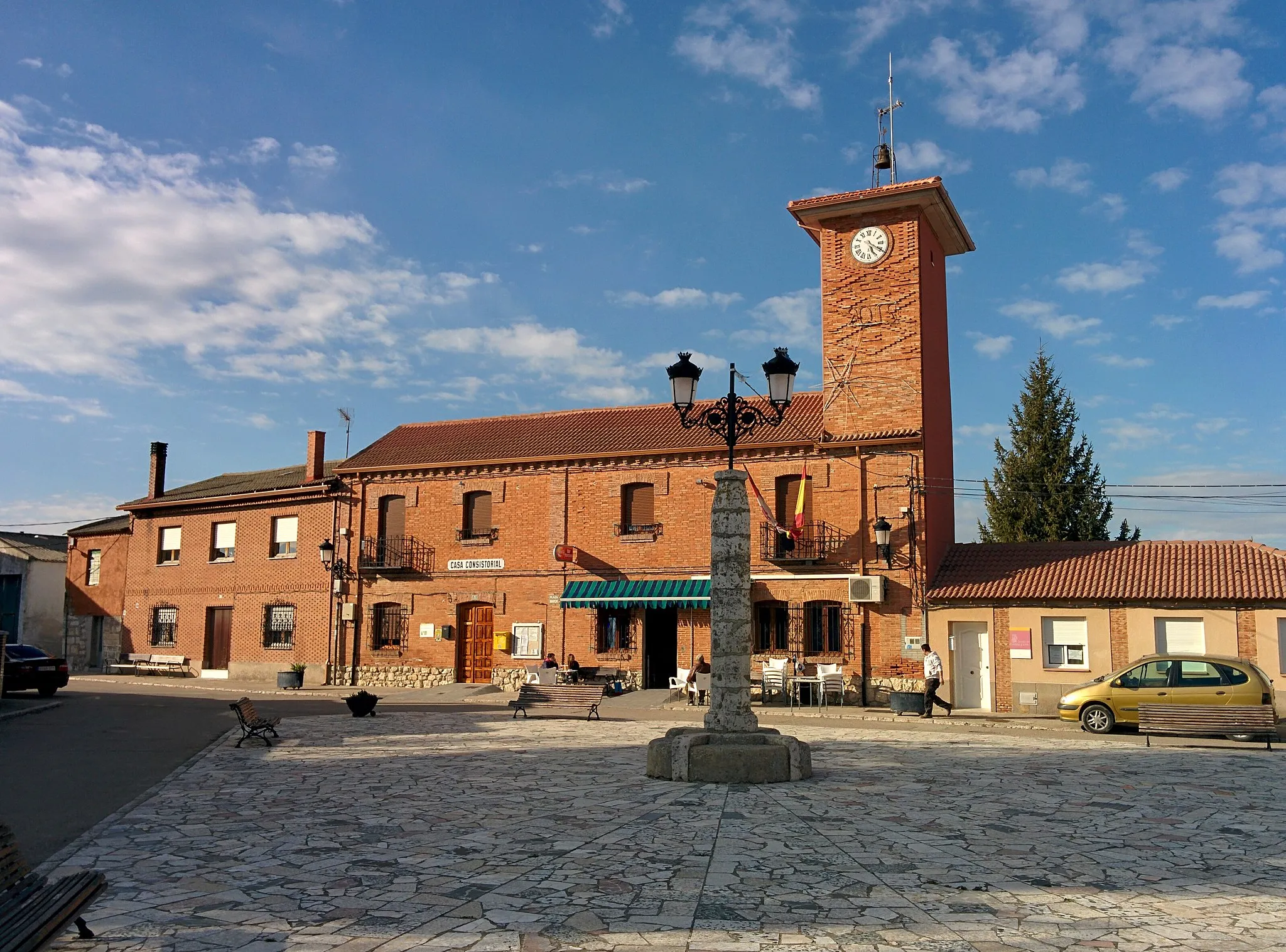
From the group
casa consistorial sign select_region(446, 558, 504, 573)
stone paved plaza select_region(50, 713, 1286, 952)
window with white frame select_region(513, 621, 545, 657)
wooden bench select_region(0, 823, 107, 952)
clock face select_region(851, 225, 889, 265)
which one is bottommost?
stone paved plaza select_region(50, 713, 1286, 952)

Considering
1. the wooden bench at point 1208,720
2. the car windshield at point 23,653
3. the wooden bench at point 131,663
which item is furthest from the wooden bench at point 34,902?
the wooden bench at point 131,663

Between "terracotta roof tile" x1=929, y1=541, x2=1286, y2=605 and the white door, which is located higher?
"terracotta roof tile" x1=929, y1=541, x2=1286, y2=605

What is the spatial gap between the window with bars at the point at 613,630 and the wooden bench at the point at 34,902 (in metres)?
20.9

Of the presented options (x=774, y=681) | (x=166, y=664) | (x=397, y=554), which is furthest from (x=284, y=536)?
(x=774, y=681)

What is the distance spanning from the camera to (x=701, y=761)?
12055 millimetres

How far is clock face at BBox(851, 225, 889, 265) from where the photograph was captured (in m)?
25.6

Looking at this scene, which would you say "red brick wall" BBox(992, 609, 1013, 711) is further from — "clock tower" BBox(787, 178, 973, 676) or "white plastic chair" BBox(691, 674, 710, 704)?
"white plastic chair" BBox(691, 674, 710, 704)

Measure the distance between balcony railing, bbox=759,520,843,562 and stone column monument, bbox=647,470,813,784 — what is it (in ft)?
38.3

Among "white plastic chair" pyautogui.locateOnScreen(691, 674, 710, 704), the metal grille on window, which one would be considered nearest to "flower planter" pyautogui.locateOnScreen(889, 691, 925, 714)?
"white plastic chair" pyautogui.locateOnScreen(691, 674, 710, 704)

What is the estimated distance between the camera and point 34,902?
5.59 metres

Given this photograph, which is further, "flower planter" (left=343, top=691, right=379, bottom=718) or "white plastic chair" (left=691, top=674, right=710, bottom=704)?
"white plastic chair" (left=691, top=674, right=710, bottom=704)

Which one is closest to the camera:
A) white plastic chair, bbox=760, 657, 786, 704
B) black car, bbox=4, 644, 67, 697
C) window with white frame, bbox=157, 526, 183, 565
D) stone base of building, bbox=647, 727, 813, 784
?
stone base of building, bbox=647, 727, 813, 784

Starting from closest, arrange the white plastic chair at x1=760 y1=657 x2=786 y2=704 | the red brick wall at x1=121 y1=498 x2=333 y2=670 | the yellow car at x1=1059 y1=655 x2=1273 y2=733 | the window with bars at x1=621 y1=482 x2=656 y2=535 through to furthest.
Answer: the yellow car at x1=1059 y1=655 x2=1273 y2=733 < the white plastic chair at x1=760 y1=657 x2=786 y2=704 < the window with bars at x1=621 y1=482 x2=656 y2=535 < the red brick wall at x1=121 y1=498 x2=333 y2=670

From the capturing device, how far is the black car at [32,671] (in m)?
25.1
